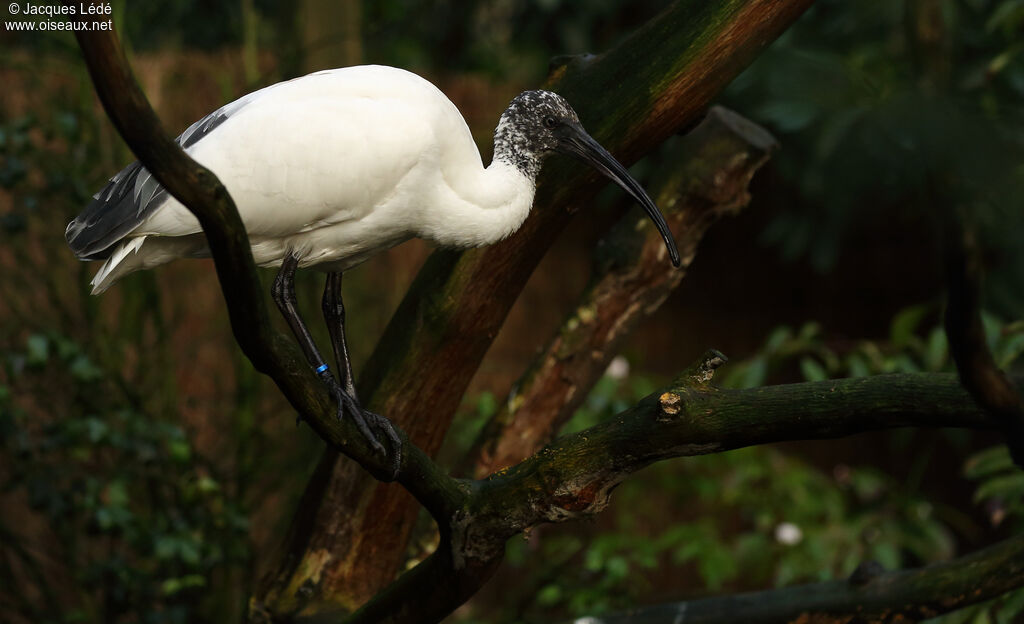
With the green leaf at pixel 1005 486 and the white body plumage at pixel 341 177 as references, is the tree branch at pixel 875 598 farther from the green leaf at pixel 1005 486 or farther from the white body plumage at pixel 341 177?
the white body plumage at pixel 341 177

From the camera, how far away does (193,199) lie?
148cm

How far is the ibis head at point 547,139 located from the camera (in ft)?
8.16

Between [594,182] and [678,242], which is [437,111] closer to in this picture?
[594,182]

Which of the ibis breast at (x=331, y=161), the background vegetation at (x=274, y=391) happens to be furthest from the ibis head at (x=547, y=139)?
the background vegetation at (x=274, y=391)

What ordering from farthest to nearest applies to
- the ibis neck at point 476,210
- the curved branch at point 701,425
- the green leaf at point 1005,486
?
1. the green leaf at point 1005,486
2. the ibis neck at point 476,210
3. the curved branch at point 701,425

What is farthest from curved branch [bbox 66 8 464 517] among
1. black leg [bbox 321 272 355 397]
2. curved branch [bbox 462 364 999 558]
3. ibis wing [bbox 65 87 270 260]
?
ibis wing [bbox 65 87 270 260]

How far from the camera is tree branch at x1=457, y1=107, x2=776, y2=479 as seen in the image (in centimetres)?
298

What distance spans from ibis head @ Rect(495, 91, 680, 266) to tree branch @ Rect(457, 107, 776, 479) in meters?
0.45

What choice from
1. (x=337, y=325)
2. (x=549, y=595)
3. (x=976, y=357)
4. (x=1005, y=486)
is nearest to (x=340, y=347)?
(x=337, y=325)

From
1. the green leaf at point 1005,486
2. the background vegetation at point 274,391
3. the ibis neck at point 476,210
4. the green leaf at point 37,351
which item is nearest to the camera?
the ibis neck at point 476,210

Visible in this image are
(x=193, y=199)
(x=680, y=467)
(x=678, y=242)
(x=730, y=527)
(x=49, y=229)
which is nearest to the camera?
(x=193, y=199)

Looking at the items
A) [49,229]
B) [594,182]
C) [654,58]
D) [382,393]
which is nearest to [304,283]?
[49,229]

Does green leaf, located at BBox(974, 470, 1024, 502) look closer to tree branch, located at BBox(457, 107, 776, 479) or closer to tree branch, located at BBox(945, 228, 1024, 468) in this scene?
tree branch, located at BBox(457, 107, 776, 479)

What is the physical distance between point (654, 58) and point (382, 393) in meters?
1.01
